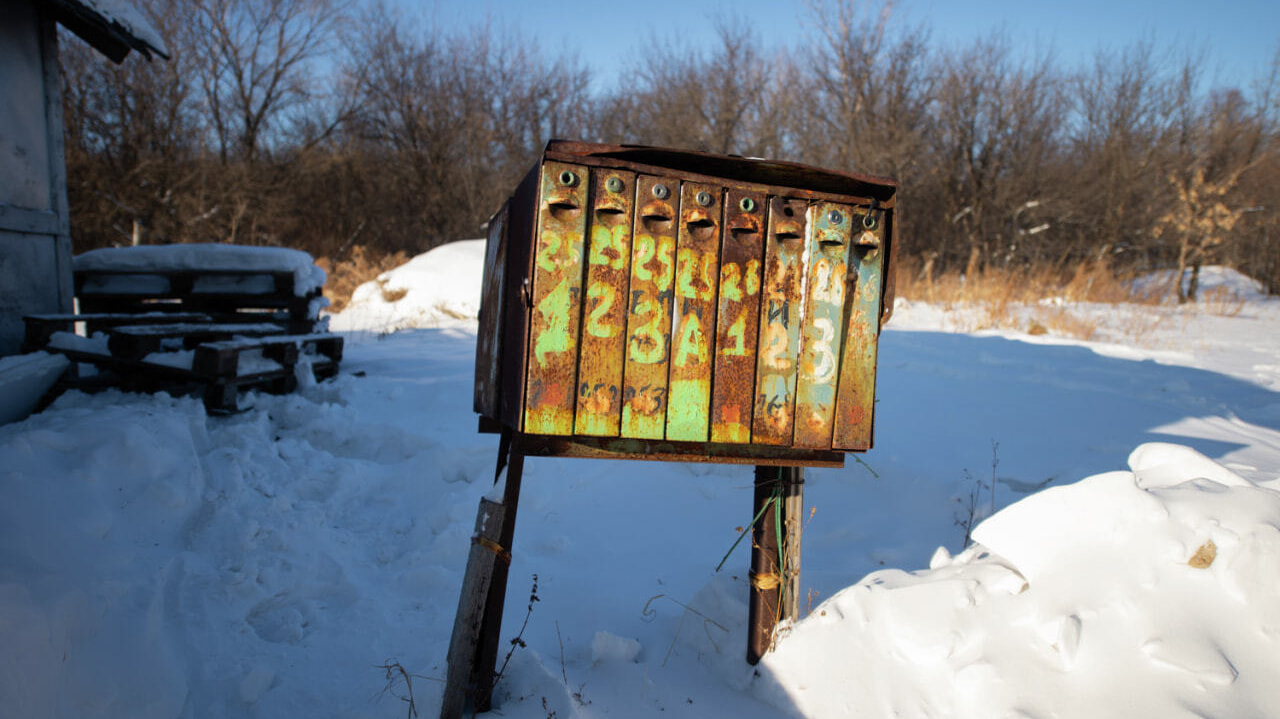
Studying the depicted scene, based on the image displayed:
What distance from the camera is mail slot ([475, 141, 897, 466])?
1.81m

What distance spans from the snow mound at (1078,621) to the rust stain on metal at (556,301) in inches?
48.5

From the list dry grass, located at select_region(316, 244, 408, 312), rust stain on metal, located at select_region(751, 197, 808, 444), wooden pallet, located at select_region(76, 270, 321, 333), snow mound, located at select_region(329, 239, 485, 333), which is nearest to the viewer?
rust stain on metal, located at select_region(751, 197, 808, 444)

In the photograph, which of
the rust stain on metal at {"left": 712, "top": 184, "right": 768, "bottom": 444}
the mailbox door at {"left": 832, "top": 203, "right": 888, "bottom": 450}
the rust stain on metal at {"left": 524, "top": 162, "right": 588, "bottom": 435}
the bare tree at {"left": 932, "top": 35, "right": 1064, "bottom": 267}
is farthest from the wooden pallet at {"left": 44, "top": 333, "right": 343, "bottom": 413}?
the bare tree at {"left": 932, "top": 35, "right": 1064, "bottom": 267}

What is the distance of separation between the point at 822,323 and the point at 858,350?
146 mm

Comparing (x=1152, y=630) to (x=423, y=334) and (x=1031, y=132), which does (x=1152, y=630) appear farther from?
(x=1031, y=132)

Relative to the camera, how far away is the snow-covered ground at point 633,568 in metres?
1.84

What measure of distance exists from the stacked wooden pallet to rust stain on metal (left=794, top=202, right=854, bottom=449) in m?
3.96

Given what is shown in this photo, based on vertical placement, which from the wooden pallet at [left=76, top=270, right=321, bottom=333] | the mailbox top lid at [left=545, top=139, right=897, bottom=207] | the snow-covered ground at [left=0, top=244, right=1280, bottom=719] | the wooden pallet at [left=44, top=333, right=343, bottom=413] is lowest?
the snow-covered ground at [left=0, top=244, right=1280, bottom=719]

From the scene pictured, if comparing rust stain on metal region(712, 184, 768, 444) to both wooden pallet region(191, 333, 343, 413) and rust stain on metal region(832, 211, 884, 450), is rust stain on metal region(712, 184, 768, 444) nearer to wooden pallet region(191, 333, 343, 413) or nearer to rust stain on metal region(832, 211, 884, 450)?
rust stain on metal region(832, 211, 884, 450)

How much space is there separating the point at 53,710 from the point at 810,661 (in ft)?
7.27

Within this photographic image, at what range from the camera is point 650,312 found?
1.88 m

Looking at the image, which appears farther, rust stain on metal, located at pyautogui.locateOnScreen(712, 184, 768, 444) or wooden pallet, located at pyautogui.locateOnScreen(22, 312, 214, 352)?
wooden pallet, located at pyautogui.locateOnScreen(22, 312, 214, 352)

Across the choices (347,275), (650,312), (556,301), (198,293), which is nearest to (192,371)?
(198,293)

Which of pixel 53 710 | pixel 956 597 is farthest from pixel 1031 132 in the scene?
pixel 53 710
